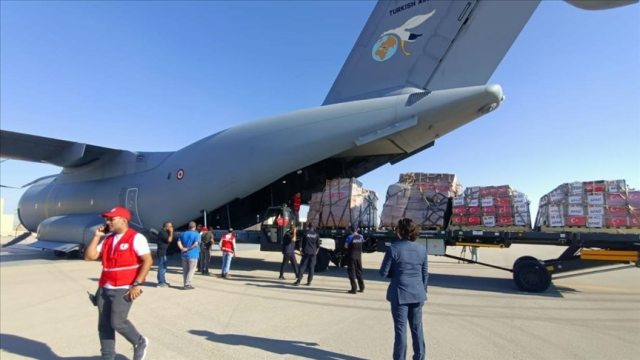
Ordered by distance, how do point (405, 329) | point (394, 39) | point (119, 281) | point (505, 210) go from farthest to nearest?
point (394, 39) → point (505, 210) → point (405, 329) → point (119, 281)

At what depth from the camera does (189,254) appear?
8.26 meters

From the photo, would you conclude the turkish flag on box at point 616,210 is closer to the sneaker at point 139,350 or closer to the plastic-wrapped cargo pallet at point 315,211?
the plastic-wrapped cargo pallet at point 315,211

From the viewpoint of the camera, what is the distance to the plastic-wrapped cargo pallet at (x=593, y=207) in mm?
7598

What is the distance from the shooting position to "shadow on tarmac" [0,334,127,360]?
13.2ft

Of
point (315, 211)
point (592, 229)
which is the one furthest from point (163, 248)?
point (592, 229)

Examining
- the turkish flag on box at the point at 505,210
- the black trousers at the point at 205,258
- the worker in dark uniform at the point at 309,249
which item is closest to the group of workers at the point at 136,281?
the worker in dark uniform at the point at 309,249

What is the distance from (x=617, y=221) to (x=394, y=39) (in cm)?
655

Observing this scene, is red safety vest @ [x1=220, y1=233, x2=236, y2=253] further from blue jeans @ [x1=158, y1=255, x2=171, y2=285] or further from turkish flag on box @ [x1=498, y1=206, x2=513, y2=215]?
turkish flag on box @ [x1=498, y1=206, x2=513, y2=215]

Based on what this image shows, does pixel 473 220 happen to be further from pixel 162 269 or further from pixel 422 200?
pixel 162 269

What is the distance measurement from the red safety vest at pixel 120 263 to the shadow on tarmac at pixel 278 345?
159 cm

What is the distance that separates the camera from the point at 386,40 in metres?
10.1

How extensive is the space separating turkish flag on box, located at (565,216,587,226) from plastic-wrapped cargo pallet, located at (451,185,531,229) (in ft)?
2.42

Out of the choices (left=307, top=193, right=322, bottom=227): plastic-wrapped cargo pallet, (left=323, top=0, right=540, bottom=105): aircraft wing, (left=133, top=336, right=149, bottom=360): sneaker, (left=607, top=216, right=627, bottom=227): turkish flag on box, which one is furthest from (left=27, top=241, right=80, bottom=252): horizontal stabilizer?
(left=607, top=216, right=627, bottom=227): turkish flag on box

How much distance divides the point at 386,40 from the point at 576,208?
609 centimetres
